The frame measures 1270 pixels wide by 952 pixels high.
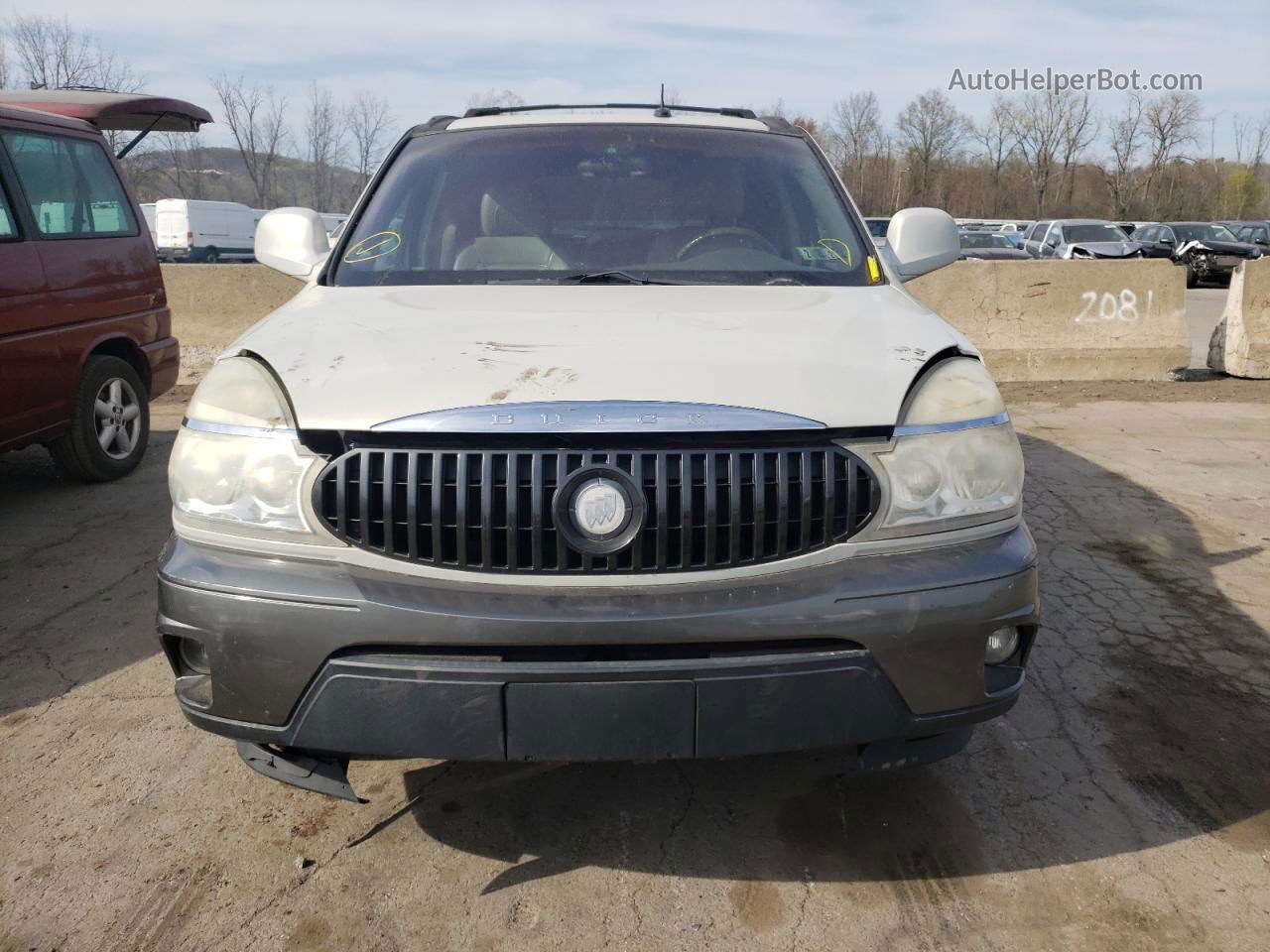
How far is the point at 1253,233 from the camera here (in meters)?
31.2

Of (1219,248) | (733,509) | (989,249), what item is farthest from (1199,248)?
(733,509)

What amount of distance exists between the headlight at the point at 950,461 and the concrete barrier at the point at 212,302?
309 inches

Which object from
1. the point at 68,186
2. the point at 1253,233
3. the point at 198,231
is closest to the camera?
the point at 68,186

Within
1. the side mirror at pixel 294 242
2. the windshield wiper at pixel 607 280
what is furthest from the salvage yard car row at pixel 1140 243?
the windshield wiper at pixel 607 280

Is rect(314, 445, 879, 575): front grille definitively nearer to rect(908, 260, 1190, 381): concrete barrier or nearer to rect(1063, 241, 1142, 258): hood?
rect(908, 260, 1190, 381): concrete barrier

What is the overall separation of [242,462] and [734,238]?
5.70 ft

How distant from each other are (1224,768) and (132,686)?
3.43m

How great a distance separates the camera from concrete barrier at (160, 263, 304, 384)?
898 cm

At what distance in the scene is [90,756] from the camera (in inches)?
115

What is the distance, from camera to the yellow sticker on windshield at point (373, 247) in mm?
3115

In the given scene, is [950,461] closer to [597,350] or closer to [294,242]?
[597,350]

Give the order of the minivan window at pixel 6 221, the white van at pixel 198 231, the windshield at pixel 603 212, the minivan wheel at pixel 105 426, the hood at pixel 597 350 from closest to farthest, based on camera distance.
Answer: the hood at pixel 597 350 < the windshield at pixel 603 212 < the minivan window at pixel 6 221 < the minivan wheel at pixel 105 426 < the white van at pixel 198 231

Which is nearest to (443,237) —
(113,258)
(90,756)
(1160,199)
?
(90,756)

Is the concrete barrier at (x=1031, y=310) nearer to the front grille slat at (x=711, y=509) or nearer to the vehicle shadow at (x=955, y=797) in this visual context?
the vehicle shadow at (x=955, y=797)
